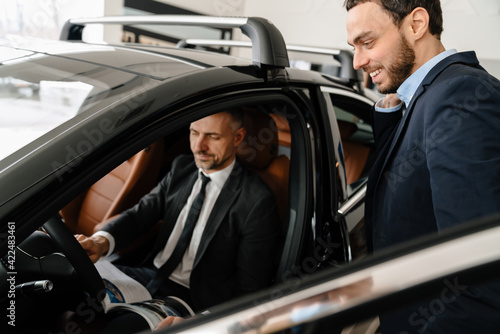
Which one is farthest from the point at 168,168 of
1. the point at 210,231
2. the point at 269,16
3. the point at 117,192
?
the point at 269,16

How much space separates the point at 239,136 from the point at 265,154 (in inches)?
5.9

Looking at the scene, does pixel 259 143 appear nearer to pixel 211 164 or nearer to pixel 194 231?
pixel 211 164

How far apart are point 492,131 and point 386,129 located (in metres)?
0.50

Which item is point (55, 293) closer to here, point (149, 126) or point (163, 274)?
point (163, 274)

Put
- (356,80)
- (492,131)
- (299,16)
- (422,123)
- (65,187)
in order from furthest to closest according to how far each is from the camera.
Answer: (299,16), (356,80), (422,123), (492,131), (65,187)

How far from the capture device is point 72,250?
93cm

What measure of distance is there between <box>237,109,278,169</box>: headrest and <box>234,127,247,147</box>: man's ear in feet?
0.23

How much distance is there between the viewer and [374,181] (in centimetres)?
110

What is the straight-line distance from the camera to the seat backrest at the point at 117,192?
183cm

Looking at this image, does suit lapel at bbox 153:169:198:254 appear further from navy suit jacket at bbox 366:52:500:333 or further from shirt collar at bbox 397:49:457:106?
shirt collar at bbox 397:49:457:106

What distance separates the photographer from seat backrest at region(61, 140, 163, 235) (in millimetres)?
1826

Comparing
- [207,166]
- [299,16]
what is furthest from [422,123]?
[299,16]

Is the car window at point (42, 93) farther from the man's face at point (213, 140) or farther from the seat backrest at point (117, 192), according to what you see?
the seat backrest at point (117, 192)

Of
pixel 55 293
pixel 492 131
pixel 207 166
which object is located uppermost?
pixel 492 131
